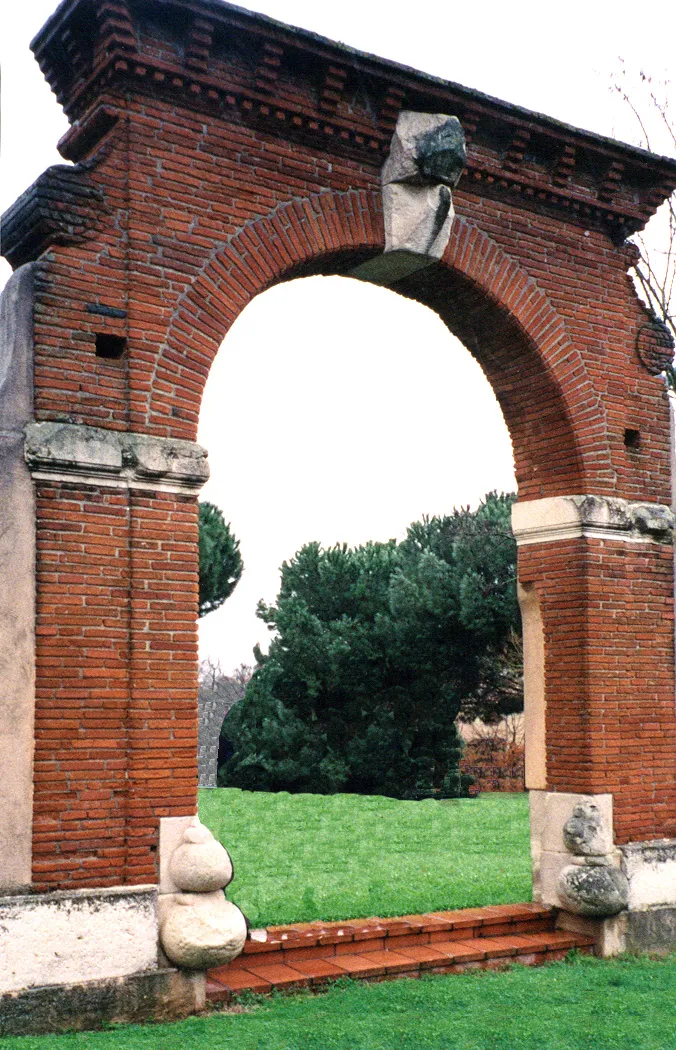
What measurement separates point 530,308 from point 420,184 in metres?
1.25

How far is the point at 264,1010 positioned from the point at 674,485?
5076 mm

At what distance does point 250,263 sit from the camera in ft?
22.5

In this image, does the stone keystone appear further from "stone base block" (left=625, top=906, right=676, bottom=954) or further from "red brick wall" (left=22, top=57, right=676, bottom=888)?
"stone base block" (left=625, top=906, right=676, bottom=954)

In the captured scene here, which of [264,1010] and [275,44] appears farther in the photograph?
[275,44]

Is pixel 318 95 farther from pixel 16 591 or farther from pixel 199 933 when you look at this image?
pixel 199 933

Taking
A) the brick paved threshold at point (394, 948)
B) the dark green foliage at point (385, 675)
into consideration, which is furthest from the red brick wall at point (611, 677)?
the dark green foliage at point (385, 675)

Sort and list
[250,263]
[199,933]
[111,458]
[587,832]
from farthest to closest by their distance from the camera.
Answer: [587,832] < [250,263] < [111,458] < [199,933]

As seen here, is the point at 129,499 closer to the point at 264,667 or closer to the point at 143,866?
the point at 143,866

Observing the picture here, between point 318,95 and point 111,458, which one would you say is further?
point 318,95

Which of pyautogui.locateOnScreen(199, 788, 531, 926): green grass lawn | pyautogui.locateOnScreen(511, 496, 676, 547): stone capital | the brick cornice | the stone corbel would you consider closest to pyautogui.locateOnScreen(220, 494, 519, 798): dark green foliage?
pyautogui.locateOnScreen(199, 788, 531, 926): green grass lawn

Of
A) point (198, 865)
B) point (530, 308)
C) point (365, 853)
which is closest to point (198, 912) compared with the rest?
point (198, 865)

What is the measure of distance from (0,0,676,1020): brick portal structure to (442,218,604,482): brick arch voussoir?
20mm

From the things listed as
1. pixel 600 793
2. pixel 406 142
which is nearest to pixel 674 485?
pixel 600 793

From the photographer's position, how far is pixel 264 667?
22328 millimetres
